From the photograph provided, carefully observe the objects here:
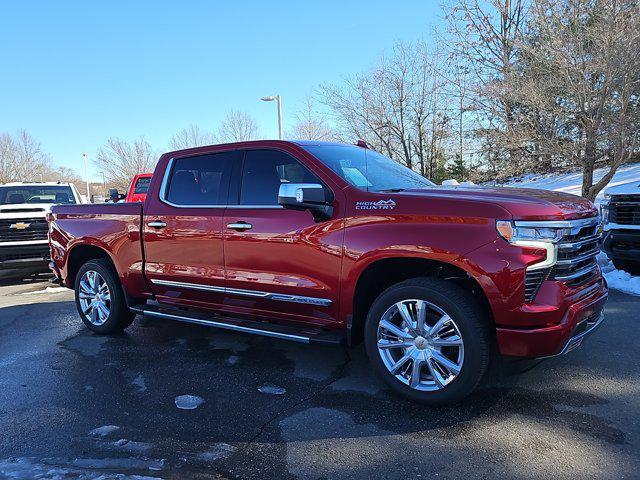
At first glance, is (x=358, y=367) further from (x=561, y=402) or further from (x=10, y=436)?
(x=10, y=436)

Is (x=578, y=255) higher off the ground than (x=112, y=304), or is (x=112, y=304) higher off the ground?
(x=578, y=255)

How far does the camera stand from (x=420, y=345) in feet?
11.4

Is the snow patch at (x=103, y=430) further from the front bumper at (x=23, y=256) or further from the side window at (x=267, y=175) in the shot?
the front bumper at (x=23, y=256)

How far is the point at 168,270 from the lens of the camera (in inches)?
190

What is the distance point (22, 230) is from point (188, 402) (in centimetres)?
681

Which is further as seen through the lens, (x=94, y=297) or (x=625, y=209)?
(x=625, y=209)

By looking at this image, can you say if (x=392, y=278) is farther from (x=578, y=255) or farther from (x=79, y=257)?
(x=79, y=257)

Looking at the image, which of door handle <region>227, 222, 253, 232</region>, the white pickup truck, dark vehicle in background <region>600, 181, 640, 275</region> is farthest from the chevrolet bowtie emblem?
dark vehicle in background <region>600, 181, 640, 275</region>

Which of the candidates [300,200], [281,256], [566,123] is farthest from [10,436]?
[566,123]

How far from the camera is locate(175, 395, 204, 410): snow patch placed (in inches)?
142

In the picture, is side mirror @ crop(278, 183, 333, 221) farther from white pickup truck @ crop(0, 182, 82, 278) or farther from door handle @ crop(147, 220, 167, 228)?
white pickup truck @ crop(0, 182, 82, 278)

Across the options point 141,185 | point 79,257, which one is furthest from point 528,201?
point 141,185

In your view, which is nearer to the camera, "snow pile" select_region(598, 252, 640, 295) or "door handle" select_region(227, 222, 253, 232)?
"door handle" select_region(227, 222, 253, 232)

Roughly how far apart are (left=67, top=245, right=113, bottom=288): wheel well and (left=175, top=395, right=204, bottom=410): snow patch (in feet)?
8.23
